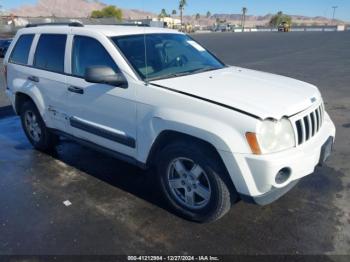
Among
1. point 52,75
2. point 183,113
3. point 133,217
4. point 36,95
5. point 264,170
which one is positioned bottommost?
point 133,217

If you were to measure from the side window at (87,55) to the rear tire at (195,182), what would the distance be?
1.18 metres

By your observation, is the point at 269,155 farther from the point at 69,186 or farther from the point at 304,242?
the point at 69,186

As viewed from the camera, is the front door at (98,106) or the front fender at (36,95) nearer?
the front door at (98,106)

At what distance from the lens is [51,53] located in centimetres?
471

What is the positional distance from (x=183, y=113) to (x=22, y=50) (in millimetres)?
3490

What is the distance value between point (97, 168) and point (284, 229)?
8.65ft

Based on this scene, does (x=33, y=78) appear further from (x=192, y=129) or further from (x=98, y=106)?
(x=192, y=129)

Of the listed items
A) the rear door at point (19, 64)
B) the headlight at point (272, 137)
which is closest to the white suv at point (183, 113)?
the headlight at point (272, 137)

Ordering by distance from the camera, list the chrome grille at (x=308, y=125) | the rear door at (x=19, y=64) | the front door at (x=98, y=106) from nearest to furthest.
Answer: the chrome grille at (x=308, y=125) < the front door at (x=98, y=106) < the rear door at (x=19, y=64)

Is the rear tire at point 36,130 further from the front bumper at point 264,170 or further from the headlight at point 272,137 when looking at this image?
the headlight at point 272,137

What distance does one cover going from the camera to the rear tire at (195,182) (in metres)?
3.11

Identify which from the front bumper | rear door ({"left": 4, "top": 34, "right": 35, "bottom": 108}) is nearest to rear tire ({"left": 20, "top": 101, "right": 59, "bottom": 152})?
rear door ({"left": 4, "top": 34, "right": 35, "bottom": 108})

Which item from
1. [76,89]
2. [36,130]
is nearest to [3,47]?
[36,130]

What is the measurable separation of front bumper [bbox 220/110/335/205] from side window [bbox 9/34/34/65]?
377 centimetres
